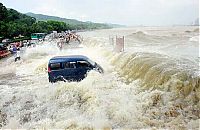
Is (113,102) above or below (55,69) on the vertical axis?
below

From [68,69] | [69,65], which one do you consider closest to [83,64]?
[69,65]

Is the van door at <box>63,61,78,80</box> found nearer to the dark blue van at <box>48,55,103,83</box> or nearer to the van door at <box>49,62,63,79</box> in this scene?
the dark blue van at <box>48,55,103,83</box>

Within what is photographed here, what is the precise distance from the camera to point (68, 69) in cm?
1653

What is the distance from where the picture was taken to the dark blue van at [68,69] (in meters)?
16.5

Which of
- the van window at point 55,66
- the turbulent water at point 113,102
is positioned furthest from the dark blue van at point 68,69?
the turbulent water at point 113,102

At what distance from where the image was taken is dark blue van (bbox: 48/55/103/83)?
649 inches

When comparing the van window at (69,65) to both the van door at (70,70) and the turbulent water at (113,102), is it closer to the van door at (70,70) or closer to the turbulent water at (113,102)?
the van door at (70,70)

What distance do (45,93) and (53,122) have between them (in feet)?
13.0

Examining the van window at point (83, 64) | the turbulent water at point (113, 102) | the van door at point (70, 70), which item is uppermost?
the van window at point (83, 64)

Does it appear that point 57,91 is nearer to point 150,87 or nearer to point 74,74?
point 74,74

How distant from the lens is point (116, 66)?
2180cm

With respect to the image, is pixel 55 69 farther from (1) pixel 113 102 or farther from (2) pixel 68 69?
(1) pixel 113 102

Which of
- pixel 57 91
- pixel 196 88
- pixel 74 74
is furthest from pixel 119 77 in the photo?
pixel 196 88

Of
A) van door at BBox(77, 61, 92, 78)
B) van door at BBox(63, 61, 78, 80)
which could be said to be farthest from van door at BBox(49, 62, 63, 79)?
van door at BBox(77, 61, 92, 78)
